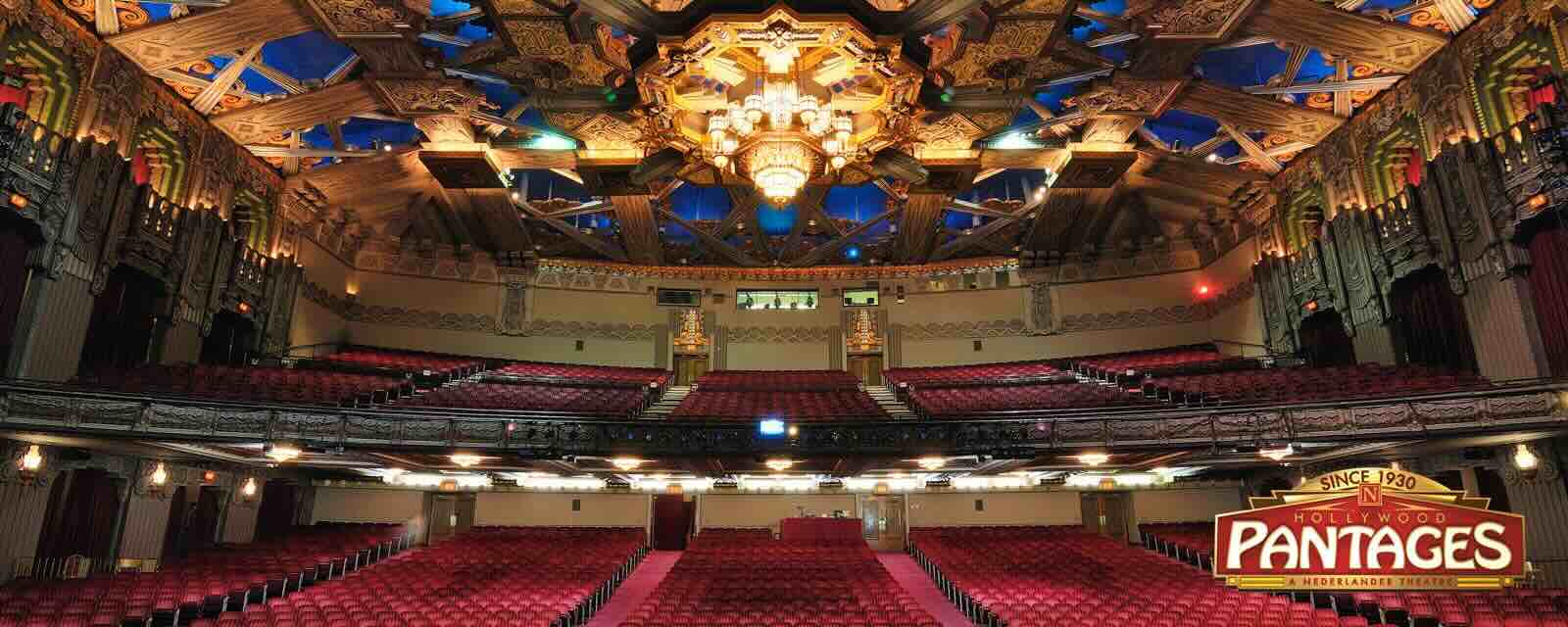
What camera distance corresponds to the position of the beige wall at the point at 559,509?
59.3ft

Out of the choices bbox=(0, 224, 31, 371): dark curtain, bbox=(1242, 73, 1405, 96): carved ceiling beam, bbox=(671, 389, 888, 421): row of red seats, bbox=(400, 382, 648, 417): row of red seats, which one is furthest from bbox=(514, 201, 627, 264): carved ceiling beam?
bbox=(1242, 73, 1405, 96): carved ceiling beam

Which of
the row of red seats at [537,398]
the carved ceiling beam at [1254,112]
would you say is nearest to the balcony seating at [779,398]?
the row of red seats at [537,398]

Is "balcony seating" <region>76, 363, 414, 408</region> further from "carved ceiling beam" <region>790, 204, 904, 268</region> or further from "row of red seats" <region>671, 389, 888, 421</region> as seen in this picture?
"carved ceiling beam" <region>790, 204, 904, 268</region>

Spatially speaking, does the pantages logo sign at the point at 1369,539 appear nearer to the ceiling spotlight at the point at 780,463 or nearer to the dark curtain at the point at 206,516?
the ceiling spotlight at the point at 780,463

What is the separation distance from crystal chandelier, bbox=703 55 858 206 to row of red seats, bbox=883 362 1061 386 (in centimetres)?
747

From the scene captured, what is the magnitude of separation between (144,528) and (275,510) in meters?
4.03

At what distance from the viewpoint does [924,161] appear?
52.8 feet

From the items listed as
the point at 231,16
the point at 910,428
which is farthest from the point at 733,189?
the point at 231,16

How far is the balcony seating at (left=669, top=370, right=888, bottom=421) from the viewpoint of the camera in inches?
544

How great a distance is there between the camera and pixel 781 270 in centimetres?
2361

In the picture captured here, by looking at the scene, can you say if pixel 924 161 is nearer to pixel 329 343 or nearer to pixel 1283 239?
pixel 1283 239

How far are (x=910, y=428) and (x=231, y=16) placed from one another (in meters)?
12.4

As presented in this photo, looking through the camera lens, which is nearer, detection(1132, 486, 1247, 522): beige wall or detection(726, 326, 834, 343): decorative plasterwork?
detection(1132, 486, 1247, 522): beige wall

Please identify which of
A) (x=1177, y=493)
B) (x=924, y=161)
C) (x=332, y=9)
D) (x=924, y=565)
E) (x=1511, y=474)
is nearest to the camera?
(x=1511, y=474)
